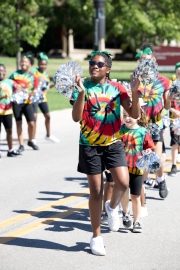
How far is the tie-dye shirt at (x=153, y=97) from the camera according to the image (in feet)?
27.2

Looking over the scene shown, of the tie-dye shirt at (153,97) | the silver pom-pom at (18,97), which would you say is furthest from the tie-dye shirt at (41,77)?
the tie-dye shirt at (153,97)

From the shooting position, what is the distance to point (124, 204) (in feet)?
24.2

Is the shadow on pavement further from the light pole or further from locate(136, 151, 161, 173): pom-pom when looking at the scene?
the light pole

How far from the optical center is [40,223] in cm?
764

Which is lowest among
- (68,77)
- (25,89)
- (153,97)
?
(25,89)

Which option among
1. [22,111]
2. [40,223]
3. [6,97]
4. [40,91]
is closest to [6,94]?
[6,97]

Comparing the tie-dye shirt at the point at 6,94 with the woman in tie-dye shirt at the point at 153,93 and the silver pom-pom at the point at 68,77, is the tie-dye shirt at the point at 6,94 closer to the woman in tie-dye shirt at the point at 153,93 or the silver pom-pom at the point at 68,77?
the woman in tie-dye shirt at the point at 153,93

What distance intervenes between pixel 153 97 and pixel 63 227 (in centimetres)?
202

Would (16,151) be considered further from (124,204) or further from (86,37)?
(86,37)

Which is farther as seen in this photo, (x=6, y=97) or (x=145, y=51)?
(x=6, y=97)

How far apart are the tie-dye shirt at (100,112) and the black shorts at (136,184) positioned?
107 cm

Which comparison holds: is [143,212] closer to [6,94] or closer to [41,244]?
[41,244]

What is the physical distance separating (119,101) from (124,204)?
1.52 metres

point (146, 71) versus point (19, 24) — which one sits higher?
point (19, 24)
